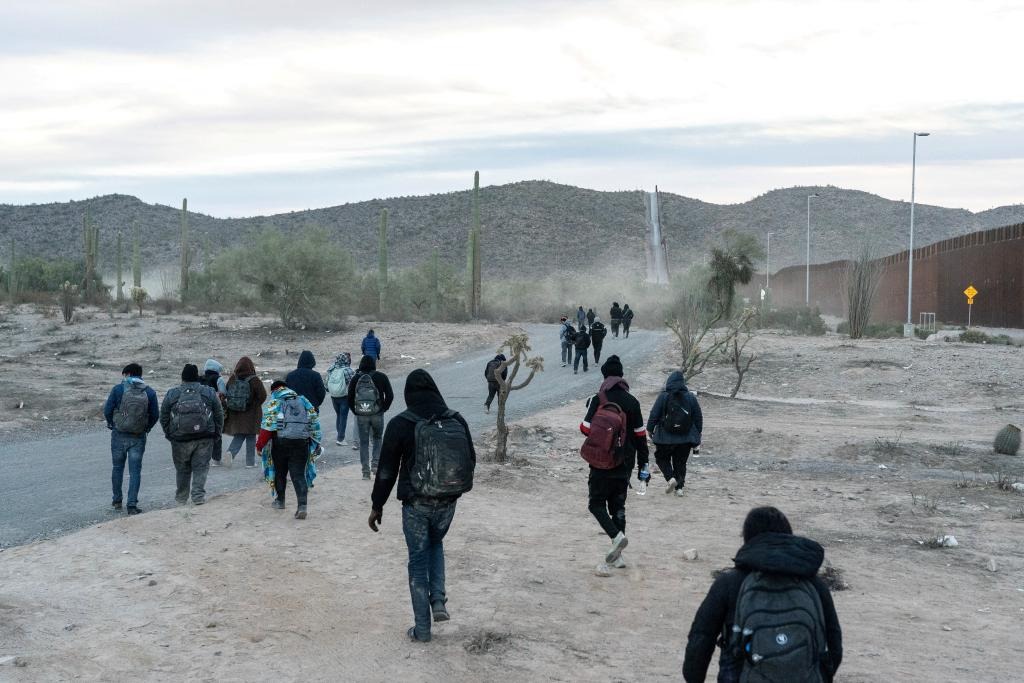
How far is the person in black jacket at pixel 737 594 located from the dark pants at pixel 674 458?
27.3 feet

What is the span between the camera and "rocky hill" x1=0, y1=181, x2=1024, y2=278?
10762 cm

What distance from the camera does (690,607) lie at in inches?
333

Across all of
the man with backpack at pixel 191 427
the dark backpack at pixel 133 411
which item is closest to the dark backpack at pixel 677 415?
the man with backpack at pixel 191 427

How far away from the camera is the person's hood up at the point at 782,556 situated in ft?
13.4

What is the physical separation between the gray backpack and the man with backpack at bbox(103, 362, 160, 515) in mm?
1480

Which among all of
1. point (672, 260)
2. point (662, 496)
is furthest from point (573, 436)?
point (672, 260)

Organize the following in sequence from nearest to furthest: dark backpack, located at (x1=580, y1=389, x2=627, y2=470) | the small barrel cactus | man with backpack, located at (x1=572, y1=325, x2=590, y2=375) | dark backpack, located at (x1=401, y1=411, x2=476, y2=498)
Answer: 1. dark backpack, located at (x1=401, y1=411, x2=476, y2=498)
2. dark backpack, located at (x1=580, y1=389, x2=627, y2=470)
3. the small barrel cactus
4. man with backpack, located at (x1=572, y1=325, x2=590, y2=375)

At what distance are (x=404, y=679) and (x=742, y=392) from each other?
2118 centimetres

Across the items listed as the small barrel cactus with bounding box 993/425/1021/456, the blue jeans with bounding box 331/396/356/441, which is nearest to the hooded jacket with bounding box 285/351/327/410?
the blue jeans with bounding box 331/396/356/441

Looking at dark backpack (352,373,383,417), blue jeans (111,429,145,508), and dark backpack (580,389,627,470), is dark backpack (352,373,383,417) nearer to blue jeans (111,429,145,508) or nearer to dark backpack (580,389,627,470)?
blue jeans (111,429,145,508)

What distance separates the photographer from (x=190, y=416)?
11.1 meters

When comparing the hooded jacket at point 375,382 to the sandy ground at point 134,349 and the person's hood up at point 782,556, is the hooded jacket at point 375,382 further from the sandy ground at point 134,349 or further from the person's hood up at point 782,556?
the person's hood up at point 782,556

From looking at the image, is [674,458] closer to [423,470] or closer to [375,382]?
[375,382]

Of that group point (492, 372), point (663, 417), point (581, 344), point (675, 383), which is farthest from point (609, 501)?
point (581, 344)
